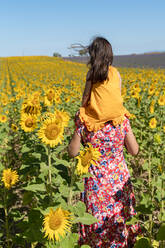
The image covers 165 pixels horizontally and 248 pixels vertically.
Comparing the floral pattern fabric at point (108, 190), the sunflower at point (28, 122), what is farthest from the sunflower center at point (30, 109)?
the floral pattern fabric at point (108, 190)

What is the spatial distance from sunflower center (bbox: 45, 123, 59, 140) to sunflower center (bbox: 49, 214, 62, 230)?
0.46 m

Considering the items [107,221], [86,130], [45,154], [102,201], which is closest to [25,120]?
[45,154]

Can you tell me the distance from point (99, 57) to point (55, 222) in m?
1.06

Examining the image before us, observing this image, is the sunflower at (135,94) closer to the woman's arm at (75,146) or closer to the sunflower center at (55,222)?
the woman's arm at (75,146)

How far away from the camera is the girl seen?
1.70m

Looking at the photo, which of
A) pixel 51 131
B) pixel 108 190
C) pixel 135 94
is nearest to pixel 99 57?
pixel 51 131

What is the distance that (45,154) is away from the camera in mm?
1682

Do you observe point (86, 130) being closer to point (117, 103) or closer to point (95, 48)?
point (117, 103)

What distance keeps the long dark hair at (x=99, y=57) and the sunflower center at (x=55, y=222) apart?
36.9 inches

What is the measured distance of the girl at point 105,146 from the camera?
170 centimetres

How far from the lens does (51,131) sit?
145 centimetres

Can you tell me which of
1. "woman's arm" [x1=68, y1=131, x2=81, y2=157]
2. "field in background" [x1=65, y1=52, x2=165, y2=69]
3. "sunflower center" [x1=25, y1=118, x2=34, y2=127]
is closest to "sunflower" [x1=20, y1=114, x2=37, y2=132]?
"sunflower center" [x1=25, y1=118, x2=34, y2=127]

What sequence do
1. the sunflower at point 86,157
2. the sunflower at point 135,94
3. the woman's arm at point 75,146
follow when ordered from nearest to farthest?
the sunflower at point 86,157 → the woman's arm at point 75,146 → the sunflower at point 135,94

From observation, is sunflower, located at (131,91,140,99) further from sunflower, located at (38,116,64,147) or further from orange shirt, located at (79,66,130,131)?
sunflower, located at (38,116,64,147)
